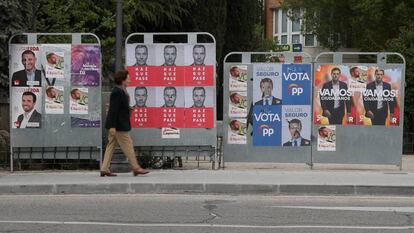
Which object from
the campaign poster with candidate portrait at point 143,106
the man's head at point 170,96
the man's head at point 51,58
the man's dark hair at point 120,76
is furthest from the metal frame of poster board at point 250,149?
the man's head at point 51,58

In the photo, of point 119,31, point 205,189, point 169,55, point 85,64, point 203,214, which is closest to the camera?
point 203,214

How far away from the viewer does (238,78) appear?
41.8ft

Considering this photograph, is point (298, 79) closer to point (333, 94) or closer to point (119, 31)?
point (333, 94)

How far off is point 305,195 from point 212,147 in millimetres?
2687

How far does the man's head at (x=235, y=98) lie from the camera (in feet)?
41.8

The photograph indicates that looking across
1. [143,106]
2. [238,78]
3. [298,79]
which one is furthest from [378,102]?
[143,106]

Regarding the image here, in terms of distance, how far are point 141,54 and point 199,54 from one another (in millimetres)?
1158

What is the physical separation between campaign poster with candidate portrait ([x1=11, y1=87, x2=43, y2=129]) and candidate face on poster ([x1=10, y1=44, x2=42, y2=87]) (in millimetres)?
124

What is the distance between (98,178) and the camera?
11.4 m

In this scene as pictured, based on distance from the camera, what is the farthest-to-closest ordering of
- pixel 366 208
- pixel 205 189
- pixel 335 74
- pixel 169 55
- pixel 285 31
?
pixel 285 31 < pixel 335 74 < pixel 169 55 < pixel 205 189 < pixel 366 208

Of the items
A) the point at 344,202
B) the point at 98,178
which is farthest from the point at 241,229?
the point at 98,178

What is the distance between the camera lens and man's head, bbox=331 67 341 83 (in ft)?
41.5

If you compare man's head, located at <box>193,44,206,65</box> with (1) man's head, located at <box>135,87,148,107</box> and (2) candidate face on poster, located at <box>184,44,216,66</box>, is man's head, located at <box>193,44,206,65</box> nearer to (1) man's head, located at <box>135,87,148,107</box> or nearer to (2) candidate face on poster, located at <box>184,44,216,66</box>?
(2) candidate face on poster, located at <box>184,44,216,66</box>

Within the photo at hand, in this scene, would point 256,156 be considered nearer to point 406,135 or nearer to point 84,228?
point 84,228
